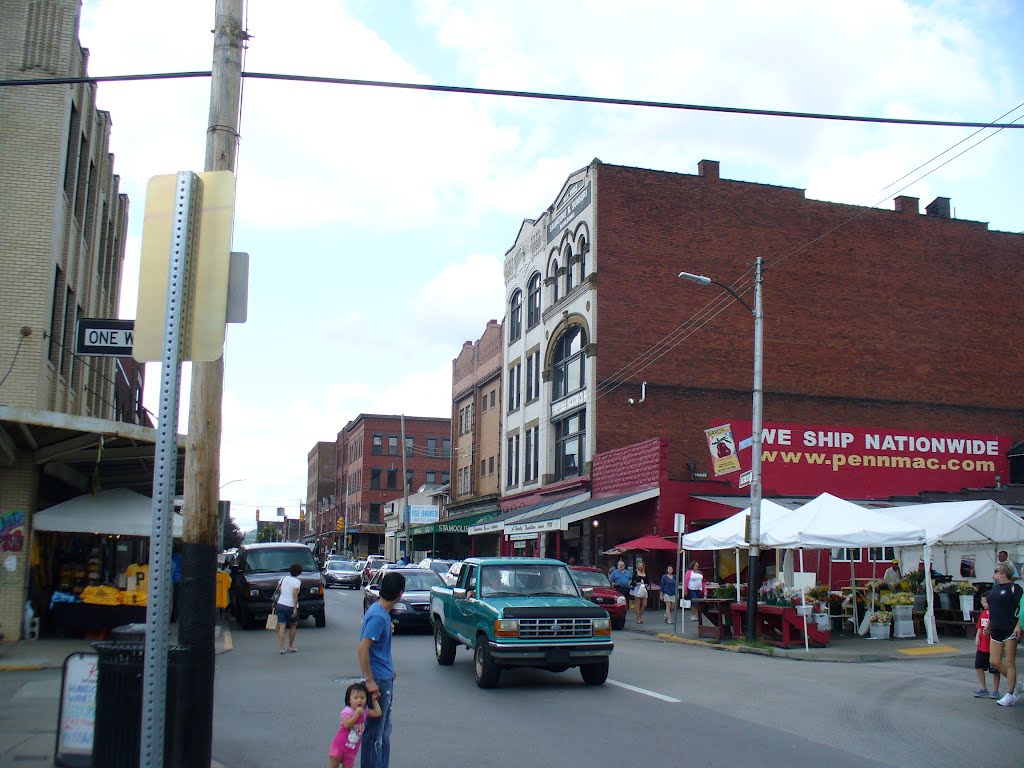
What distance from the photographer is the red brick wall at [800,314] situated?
41125 mm

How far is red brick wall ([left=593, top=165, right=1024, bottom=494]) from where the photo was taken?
4112cm

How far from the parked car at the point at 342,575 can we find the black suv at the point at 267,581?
2445 cm

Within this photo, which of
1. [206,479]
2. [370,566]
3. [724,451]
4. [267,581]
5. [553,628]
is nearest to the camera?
[206,479]

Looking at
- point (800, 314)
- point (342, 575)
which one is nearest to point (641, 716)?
point (800, 314)

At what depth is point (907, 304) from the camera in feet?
147

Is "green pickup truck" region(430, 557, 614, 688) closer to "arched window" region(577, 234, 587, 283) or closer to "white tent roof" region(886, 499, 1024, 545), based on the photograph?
"white tent roof" region(886, 499, 1024, 545)

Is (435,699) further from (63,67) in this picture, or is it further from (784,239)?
(784,239)

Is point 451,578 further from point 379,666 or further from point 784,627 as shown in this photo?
point 379,666

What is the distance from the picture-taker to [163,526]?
157 inches

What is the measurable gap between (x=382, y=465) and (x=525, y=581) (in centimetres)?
8643

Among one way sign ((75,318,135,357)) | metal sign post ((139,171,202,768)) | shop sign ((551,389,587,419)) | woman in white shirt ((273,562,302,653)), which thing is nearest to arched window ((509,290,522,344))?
shop sign ((551,389,587,419))

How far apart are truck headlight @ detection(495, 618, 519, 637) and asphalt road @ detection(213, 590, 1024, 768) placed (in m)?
0.78

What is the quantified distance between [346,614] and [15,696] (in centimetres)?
1907

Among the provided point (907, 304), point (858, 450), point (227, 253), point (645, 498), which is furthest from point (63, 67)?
point (907, 304)
